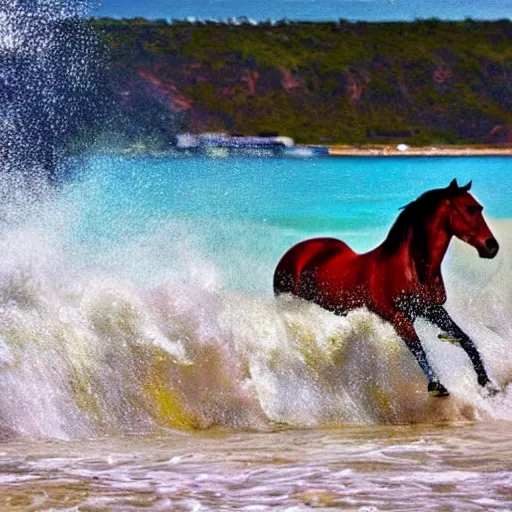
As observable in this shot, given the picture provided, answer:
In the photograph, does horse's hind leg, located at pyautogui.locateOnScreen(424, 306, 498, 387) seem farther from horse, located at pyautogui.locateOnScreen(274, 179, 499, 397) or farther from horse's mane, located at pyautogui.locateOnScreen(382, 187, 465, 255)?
horse's mane, located at pyautogui.locateOnScreen(382, 187, 465, 255)

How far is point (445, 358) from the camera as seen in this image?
803 cm

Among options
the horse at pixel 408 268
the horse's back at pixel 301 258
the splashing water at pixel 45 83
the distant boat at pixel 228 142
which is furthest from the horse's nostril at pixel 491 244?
the splashing water at pixel 45 83

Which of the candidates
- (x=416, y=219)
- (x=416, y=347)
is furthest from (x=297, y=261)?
(x=416, y=347)

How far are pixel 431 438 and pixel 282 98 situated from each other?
7.49 feet

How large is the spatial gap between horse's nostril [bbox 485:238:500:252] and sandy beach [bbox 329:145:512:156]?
55 cm

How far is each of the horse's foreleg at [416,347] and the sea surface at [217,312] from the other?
5cm

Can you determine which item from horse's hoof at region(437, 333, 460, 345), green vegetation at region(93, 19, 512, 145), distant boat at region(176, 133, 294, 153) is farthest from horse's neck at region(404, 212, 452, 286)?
distant boat at region(176, 133, 294, 153)

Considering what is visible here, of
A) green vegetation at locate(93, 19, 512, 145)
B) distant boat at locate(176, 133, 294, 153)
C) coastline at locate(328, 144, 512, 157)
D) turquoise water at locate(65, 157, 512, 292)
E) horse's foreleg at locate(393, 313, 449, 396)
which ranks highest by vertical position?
green vegetation at locate(93, 19, 512, 145)

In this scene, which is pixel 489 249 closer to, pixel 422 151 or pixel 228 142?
pixel 422 151

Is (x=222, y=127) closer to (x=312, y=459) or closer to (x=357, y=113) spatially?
(x=357, y=113)

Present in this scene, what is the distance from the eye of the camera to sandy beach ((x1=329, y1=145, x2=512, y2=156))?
26.5 feet

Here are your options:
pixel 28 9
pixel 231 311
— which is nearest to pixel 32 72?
pixel 28 9

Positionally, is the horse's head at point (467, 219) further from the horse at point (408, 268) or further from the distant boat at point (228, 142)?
the distant boat at point (228, 142)

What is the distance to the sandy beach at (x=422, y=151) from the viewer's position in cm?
806
